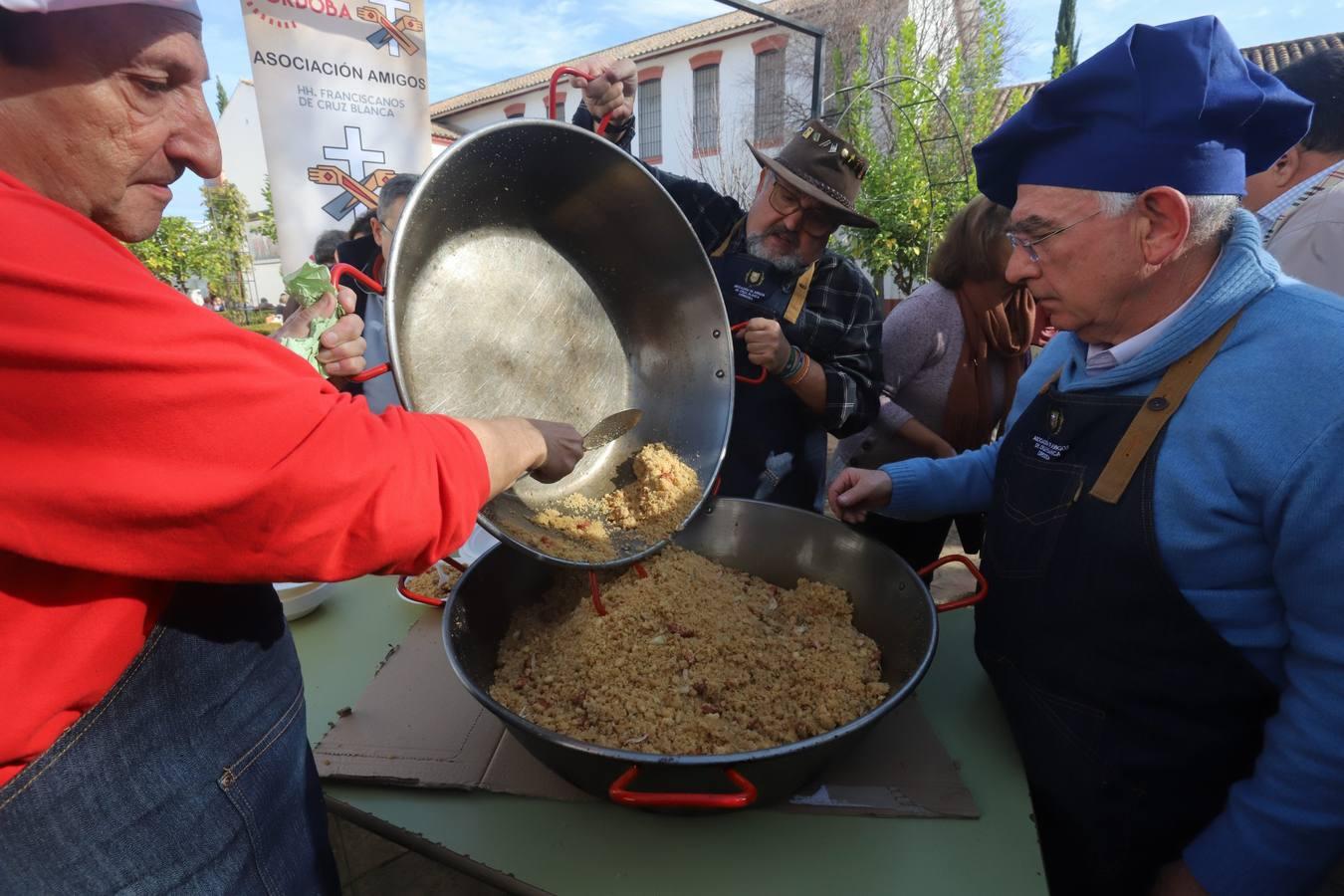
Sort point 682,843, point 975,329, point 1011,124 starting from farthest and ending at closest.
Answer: point 975,329 < point 1011,124 < point 682,843

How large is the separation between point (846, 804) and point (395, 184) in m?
2.66

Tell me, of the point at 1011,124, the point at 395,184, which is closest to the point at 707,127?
the point at 395,184

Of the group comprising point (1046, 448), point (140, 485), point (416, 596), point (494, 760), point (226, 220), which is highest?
point (140, 485)

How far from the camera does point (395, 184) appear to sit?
2.69m

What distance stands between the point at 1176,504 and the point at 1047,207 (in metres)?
0.55

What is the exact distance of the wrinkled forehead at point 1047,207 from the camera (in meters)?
1.16

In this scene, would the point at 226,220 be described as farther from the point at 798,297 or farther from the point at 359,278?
the point at 359,278

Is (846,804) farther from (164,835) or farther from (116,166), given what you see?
(116,166)

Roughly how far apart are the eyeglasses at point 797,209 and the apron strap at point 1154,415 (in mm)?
1338

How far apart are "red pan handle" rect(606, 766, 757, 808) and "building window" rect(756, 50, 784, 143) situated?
56.5 feet

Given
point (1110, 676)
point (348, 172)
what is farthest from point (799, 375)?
point (348, 172)

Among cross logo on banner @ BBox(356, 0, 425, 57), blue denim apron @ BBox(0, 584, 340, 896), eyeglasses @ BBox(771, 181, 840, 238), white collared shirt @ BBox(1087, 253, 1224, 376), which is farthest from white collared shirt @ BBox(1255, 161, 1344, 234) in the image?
cross logo on banner @ BBox(356, 0, 425, 57)

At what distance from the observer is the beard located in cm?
226

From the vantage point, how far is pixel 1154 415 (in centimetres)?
108
